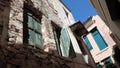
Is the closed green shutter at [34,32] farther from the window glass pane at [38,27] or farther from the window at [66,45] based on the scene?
the window at [66,45]

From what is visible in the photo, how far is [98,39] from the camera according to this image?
15.0m

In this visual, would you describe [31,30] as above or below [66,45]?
above

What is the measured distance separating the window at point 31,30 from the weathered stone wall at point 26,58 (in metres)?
0.68

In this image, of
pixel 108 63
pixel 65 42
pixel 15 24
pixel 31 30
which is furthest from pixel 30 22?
pixel 108 63

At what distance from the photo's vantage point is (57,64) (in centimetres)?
528

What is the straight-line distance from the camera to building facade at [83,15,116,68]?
1326 cm

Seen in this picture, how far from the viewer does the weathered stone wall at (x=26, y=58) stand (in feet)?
12.8

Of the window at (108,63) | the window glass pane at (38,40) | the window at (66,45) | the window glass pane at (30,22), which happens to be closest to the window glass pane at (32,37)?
the window glass pane at (38,40)

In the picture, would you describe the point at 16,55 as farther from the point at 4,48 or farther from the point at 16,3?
the point at 16,3

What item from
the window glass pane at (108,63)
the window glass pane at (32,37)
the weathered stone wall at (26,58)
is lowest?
the window glass pane at (108,63)

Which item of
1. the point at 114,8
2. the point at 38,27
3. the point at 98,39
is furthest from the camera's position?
the point at 98,39

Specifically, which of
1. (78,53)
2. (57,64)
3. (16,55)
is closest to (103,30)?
(78,53)

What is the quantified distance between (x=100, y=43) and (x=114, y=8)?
1275cm

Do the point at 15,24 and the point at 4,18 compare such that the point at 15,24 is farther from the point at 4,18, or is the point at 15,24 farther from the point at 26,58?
the point at 26,58
